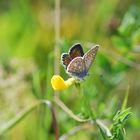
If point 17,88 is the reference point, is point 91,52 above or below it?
below

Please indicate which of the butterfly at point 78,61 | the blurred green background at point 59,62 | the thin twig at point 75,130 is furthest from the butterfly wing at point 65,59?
the thin twig at point 75,130

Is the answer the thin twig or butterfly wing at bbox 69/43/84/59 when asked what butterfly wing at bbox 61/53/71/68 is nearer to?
butterfly wing at bbox 69/43/84/59

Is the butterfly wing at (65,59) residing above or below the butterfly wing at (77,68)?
above

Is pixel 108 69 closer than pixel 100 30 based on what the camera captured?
Yes

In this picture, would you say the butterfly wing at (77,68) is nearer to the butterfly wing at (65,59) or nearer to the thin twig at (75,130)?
the butterfly wing at (65,59)

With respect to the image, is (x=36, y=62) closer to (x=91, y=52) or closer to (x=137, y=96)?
(x=137, y=96)

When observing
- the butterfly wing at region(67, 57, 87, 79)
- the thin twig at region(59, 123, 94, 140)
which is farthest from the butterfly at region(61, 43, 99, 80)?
the thin twig at region(59, 123, 94, 140)

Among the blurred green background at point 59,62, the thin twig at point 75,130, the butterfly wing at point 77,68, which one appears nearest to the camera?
the butterfly wing at point 77,68

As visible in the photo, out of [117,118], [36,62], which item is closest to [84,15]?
[36,62]
